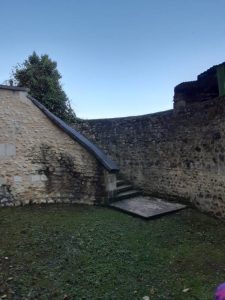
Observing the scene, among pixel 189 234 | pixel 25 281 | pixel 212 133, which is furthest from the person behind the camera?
pixel 212 133

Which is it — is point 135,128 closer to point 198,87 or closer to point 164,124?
point 164,124

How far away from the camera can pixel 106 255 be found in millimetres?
6160

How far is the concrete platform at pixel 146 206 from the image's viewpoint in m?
9.01

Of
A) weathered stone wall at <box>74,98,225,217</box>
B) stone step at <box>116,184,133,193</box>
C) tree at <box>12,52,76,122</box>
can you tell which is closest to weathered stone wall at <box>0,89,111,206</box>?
stone step at <box>116,184,133,193</box>

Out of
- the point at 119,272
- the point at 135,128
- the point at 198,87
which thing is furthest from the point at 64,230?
the point at 198,87

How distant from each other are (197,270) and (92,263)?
→ 1955 mm

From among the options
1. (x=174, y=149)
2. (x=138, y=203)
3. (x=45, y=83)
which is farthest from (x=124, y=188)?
(x=45, y=83)

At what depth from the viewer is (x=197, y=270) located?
5840 millimetres

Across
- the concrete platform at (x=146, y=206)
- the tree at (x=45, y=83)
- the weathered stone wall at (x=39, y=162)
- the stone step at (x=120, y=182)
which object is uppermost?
the tree at (x=45, y=83)

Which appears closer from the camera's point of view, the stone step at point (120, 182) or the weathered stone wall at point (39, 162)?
the weathered stone wall at point (39, 162)

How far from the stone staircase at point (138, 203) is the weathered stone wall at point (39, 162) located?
65 centimetres

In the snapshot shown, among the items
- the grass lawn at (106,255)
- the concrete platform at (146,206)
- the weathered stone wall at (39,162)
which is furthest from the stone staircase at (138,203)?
the weathered stone wall at (39,162)

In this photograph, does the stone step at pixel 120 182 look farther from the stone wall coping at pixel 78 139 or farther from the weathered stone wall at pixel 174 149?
the stone wall coping at pixel 78 139

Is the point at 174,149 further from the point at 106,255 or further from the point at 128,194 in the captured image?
the point at 106,255
